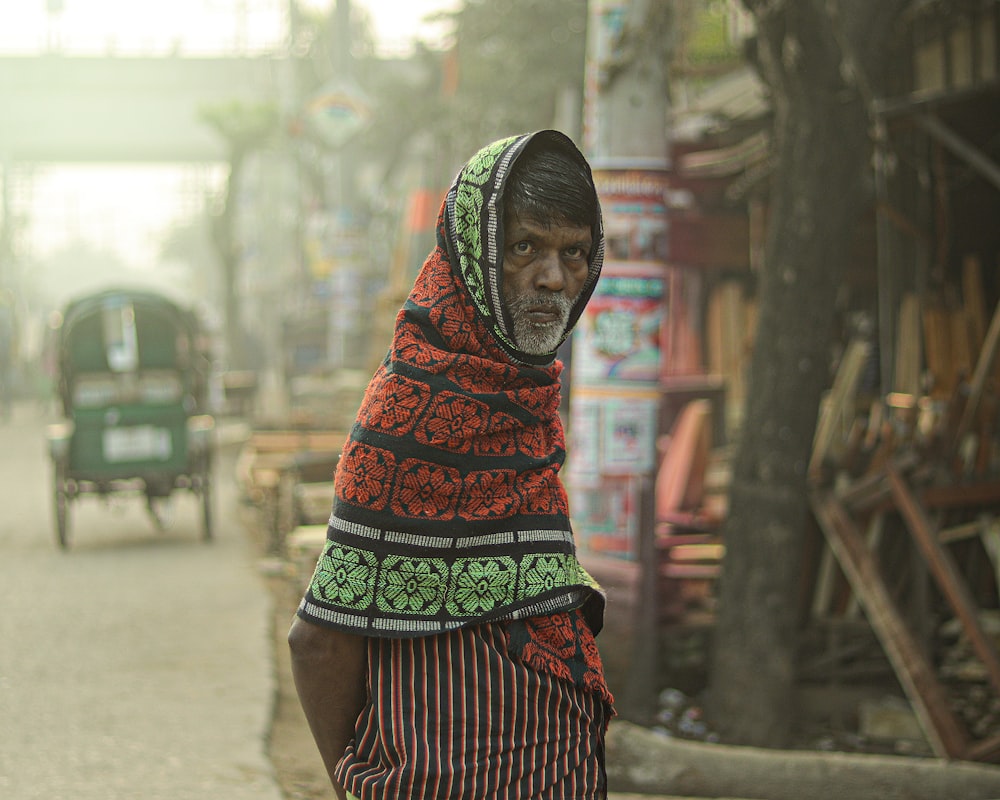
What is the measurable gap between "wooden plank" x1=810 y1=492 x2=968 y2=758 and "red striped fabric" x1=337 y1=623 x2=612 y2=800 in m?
3.40

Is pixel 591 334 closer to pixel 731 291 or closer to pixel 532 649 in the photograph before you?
pixel 532 649

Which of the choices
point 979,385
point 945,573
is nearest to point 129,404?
point 979,385

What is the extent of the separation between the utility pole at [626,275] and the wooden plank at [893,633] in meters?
0.78

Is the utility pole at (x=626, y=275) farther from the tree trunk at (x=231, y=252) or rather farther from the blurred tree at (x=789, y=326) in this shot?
the tree trunk at (x=231, y=252)

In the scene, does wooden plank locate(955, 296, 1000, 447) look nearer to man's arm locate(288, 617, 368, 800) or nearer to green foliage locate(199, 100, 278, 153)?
man's arm locate(288, 617, 368, 800)

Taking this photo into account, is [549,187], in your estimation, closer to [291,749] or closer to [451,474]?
[451,474]

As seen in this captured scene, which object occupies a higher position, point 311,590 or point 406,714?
point 311,590

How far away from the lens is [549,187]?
2.27 meters

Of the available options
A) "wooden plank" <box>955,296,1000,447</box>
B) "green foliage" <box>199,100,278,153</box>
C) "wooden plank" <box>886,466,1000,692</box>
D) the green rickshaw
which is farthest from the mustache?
"green foliage" <box>199,100,278,153</box>

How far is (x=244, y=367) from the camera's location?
97.8ft

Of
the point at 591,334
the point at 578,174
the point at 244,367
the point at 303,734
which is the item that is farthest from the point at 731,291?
the point at 244,367

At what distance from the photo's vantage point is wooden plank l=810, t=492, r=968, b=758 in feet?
17.0

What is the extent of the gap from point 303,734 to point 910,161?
15.1 feet

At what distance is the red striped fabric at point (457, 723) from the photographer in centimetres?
215
